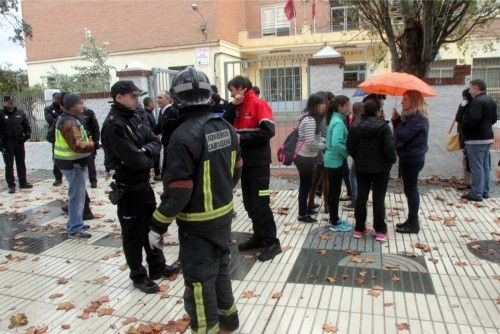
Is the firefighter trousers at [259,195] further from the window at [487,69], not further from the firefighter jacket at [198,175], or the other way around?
the window at [487,69]

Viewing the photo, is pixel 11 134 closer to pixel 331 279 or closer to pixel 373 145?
pixel 373 145

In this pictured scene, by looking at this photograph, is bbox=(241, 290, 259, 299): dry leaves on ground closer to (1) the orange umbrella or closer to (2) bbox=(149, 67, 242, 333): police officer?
(2) bbox=(149, 67, 242, 333): police officer

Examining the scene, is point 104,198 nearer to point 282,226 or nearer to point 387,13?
point 282,226

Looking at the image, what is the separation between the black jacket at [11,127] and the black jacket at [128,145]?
19.2ft

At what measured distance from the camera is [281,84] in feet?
30.8

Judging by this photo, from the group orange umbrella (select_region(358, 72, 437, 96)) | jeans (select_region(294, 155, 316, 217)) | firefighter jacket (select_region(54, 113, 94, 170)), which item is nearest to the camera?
orange umbrella (select_region(358, 72, 437, 96))

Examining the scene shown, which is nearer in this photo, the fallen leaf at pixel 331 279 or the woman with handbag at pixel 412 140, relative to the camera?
the fallen leaf at pixel 331 279

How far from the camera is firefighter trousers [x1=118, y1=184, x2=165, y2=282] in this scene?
4062 mm

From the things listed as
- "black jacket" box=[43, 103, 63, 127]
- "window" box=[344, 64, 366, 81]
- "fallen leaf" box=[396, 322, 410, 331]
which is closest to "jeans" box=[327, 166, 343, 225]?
"fallen leaf" box=[396, 322, 410, 331]

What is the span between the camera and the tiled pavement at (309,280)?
11.9ft

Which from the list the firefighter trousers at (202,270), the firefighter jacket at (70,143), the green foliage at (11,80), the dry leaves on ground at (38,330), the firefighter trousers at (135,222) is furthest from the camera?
the green foliage at (11,80)

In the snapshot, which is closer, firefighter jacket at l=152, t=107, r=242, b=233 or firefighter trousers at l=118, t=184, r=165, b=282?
firefighter jacket at l=152, t=107, r=242, b=233

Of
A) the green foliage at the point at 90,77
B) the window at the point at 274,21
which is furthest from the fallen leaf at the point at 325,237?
the window at the point at 274,21

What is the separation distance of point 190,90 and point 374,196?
3167 millimetres
